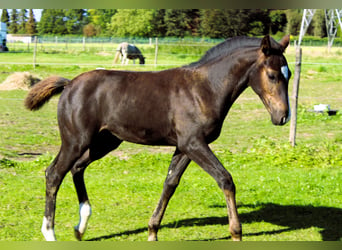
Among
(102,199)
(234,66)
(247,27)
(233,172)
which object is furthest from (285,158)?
(247,27)

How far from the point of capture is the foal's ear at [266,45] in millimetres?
4400

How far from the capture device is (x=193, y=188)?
7250mm

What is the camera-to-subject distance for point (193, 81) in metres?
4.78

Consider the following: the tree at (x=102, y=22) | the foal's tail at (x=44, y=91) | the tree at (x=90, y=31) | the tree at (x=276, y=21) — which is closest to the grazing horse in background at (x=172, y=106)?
the foal's tail at (x=44, y=91)

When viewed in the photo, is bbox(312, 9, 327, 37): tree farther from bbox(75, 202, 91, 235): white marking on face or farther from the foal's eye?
bbox(75, 202, 91, 235): white marking on face

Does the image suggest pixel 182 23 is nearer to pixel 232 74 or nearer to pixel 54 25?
pixel 54 25

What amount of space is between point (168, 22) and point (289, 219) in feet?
133

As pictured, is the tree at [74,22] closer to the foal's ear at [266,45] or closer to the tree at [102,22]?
the tree at [102,22]

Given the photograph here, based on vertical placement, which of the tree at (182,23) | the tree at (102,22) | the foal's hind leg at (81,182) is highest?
the foal's hind leg at (81,182)

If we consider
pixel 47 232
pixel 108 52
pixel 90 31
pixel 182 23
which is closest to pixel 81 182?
pixel 47 232

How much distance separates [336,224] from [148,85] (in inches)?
110

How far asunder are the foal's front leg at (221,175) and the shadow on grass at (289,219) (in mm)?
896

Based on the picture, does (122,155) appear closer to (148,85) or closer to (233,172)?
(233,172)

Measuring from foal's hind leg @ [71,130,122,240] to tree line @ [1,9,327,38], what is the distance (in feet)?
56.3
